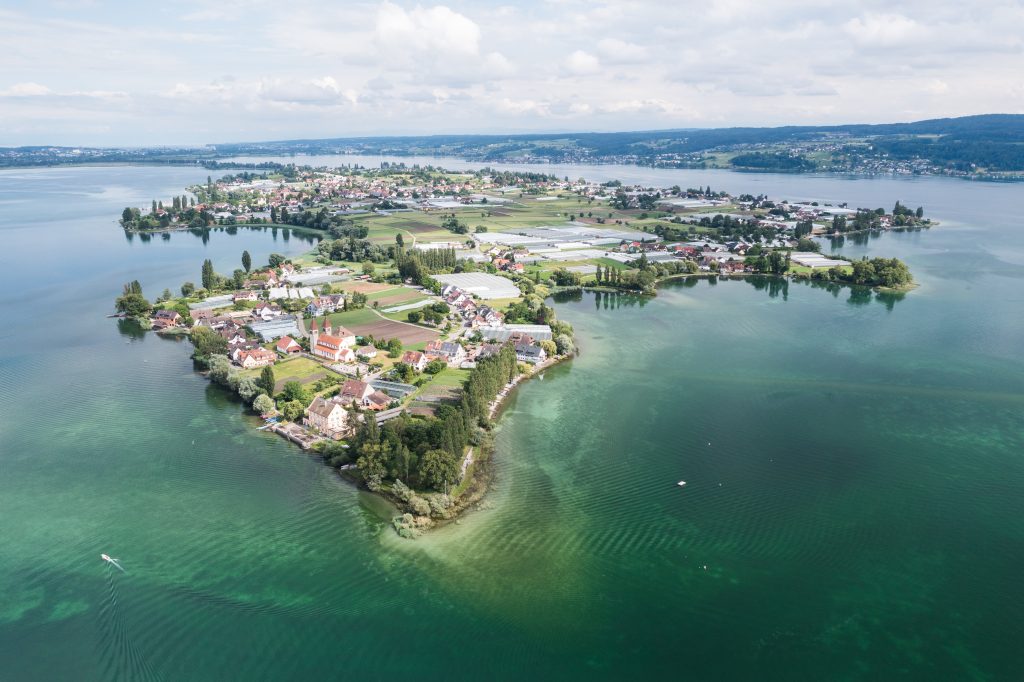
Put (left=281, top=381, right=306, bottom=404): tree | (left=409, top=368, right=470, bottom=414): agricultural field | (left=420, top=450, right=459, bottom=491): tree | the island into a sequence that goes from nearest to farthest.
→ 1. (left=420, top=450, right=459, bottom=491): tree
2. the island
3. (left=409, top=368, right=470, bottom=414): agricultural field
4. (left=281, top=381, right=306, bottom=404): tree

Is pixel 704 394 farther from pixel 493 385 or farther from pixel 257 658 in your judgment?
pixel 257 658

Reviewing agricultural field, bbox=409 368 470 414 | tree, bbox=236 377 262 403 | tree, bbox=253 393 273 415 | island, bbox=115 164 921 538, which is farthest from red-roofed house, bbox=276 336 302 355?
agricultural field, bbox=409 368 470 414

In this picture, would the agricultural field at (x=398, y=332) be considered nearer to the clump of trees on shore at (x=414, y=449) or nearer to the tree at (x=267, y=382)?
the tree at (x=267, y=382)

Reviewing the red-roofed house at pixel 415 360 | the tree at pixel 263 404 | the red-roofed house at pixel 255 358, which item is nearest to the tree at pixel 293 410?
the tree at pixel 263 404

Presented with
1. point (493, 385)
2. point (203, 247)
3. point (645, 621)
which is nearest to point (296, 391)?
point (493, 385)

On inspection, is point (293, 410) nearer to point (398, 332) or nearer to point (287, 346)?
point (287, 346)

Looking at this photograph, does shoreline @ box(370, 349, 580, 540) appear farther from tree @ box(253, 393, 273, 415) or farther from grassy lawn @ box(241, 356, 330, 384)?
grassy lawn @ box(241, 356, 330, 384)
